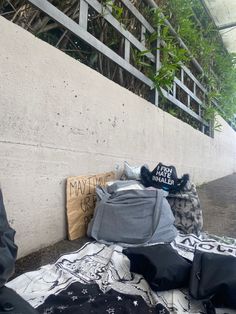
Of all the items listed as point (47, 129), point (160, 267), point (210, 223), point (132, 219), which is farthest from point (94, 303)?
point (210, 223)

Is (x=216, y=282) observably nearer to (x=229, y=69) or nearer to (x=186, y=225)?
(x=186, y=225)

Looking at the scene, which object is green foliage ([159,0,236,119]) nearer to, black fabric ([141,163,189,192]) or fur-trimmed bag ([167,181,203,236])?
black fabric ([141,163,189,192])

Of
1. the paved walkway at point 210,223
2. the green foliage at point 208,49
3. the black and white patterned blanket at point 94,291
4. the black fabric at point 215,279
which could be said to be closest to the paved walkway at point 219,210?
the paved walkway at point 210,223

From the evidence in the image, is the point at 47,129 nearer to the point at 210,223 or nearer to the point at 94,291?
the point at 94,291

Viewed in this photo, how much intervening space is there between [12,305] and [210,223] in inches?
86.6

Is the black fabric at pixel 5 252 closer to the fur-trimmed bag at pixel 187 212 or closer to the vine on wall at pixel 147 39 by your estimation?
the vine on wall at pixel 147 39

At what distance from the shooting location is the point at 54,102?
5.95ft

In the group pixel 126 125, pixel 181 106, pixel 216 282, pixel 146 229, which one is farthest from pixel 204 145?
pixel 216 282

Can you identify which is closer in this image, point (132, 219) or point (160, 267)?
point (160, 267)

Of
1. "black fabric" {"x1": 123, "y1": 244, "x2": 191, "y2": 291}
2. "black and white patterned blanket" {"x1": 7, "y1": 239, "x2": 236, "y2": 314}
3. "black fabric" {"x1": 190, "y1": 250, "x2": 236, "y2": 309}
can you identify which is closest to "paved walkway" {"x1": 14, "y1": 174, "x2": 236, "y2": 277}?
"black and white patterned blanket" {"x1": 7, "y1": 239, "x2": 236, "y2": 314}

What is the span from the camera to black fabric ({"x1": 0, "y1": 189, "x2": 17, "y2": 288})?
1018 mm

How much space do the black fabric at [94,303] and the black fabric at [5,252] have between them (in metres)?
0.22

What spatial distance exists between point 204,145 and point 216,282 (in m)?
4.55

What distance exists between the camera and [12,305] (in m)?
0.91
